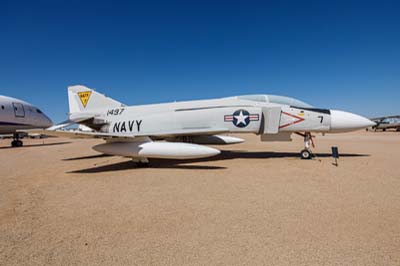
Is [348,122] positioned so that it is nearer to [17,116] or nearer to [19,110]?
[17,116]

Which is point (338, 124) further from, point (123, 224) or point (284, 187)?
point (123, 224)

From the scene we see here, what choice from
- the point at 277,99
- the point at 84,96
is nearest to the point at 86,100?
the point at 84,96

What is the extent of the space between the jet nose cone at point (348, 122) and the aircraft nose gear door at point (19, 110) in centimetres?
2116

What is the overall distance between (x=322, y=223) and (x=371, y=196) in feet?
5.05

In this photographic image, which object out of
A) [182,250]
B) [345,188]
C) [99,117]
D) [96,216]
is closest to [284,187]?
[345,188]

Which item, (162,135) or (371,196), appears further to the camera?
(162,135)

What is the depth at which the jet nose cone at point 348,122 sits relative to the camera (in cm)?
659

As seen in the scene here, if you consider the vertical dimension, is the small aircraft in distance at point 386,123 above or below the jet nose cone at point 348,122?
above

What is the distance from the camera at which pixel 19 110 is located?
15.8 metres

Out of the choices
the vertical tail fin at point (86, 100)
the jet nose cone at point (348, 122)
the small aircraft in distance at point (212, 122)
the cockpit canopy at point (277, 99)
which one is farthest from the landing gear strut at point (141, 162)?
the jet nose cone at point (348, 122)

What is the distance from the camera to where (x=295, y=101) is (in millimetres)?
7262

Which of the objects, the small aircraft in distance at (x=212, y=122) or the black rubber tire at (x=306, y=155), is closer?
the small aircraft in distance at (x=212, y=122)

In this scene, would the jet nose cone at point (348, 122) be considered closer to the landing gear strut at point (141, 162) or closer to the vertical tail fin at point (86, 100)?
the landing gear strut at point (141, 162)

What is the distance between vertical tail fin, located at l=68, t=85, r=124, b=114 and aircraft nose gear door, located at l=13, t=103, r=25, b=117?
34.6ft
